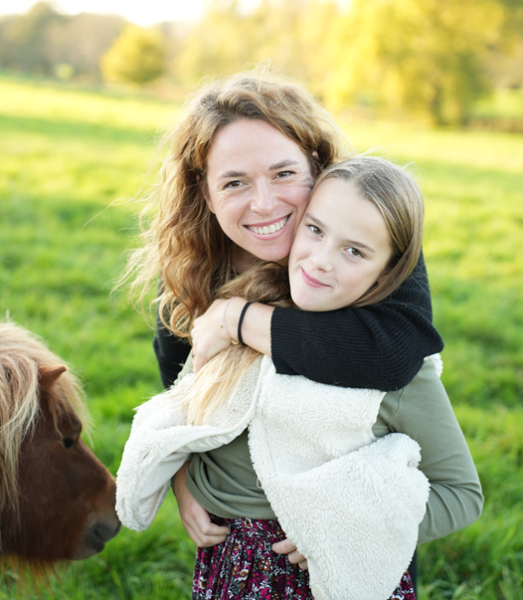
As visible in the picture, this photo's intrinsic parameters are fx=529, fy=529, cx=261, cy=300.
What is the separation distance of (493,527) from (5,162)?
8.27 metres

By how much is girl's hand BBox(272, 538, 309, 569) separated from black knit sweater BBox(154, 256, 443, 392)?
1.51 feet

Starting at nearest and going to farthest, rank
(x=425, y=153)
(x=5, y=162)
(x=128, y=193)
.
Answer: (x=128, y=193), (x=5, y=162), (x=425, y=153)

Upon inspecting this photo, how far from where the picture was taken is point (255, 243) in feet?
5.66

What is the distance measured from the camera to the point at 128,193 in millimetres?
7562

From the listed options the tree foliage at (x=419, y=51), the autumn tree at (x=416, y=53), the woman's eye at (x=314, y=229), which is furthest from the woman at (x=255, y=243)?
the autumn tree at (x=416, y=53)

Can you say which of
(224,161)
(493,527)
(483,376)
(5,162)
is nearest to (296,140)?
(224,161)

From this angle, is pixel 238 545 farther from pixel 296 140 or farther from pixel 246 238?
pixel 296 140

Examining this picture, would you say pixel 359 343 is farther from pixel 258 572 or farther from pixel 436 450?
pixel 258 572

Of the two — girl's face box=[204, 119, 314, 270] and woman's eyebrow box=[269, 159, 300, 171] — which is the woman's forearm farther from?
woman's eyebrow box=[269, 159, 300, 171]

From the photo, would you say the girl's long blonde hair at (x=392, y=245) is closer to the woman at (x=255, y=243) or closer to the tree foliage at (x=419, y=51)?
the woman at (x=255, y=243)

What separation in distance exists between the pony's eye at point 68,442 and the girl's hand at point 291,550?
30.2 inches

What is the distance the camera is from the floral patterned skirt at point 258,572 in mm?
1517

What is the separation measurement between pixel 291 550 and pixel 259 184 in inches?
42.5

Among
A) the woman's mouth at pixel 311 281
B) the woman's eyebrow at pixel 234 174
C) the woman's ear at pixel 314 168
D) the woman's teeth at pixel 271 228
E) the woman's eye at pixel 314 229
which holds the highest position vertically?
the woman's ear at pixel 314 168
